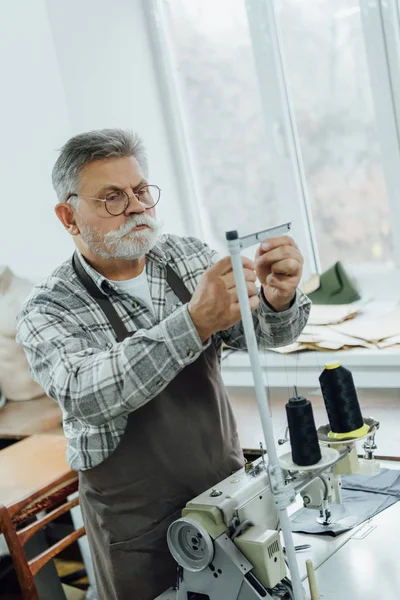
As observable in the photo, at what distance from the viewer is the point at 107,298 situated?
1.89m

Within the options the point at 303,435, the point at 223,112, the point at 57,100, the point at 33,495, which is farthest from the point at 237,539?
the point at 57,100

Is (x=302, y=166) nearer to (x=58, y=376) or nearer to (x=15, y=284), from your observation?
(x=15, y=284)

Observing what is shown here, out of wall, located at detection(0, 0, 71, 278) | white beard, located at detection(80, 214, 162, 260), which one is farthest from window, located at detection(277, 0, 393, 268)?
white beard, located at detection(80, 214, 162, 260)

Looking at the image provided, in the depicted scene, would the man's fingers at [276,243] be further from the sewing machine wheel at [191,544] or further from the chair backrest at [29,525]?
the chair backrest at [29,525]

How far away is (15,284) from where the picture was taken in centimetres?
377

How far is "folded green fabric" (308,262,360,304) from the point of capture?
324cm

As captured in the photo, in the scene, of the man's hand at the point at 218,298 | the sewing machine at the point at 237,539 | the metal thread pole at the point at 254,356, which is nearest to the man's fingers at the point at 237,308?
the man's hand at the point at 218,298

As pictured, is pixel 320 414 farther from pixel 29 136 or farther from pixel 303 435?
pixel 29 136

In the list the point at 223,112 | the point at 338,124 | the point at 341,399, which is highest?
the point at 223,112

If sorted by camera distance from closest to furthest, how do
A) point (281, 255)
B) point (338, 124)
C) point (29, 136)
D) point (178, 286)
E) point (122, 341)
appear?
point (281, 255)
point (122, 341)
point (178, 286)
point (338, 124)
point (29, 136)

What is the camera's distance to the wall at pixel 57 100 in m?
3.60

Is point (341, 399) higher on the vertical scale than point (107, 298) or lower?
lower

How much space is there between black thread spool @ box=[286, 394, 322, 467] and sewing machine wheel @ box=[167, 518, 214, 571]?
0.76 ft

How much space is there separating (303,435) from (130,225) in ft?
2.23
